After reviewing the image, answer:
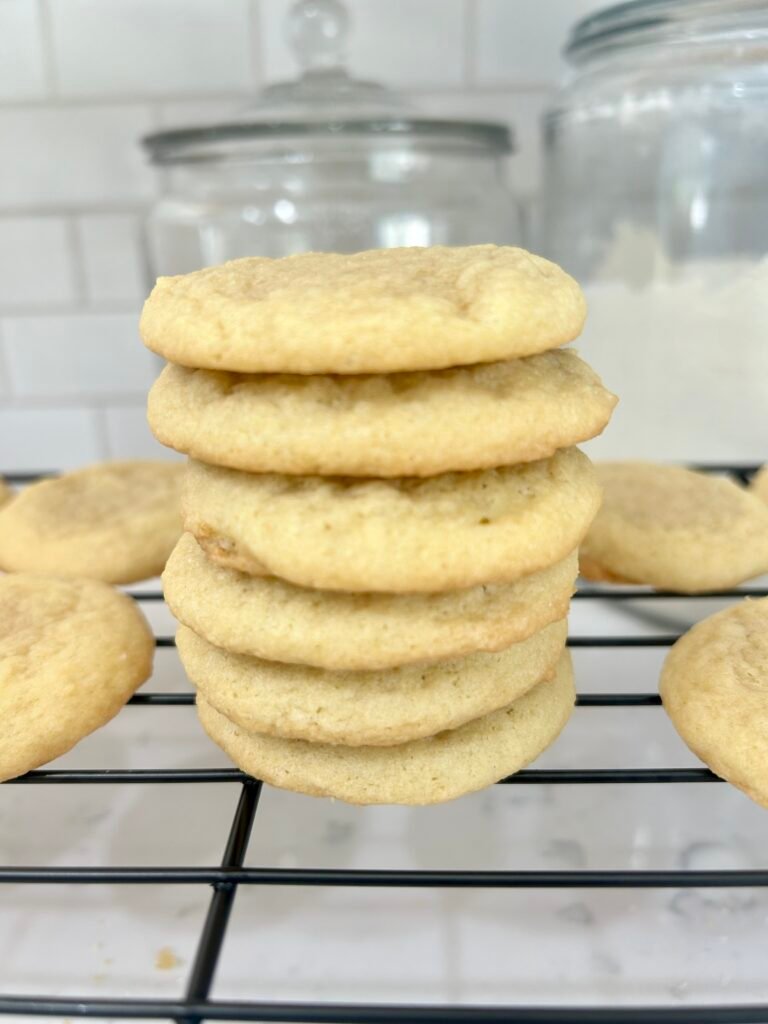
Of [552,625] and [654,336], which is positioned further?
[654,336]

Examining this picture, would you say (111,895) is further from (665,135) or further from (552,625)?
(665,135)

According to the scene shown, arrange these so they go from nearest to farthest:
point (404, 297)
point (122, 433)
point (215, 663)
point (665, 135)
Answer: point (404, 297), point (215, 663), point (665, 135), point (122, 433)

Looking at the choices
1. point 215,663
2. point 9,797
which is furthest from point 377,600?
point 9,797

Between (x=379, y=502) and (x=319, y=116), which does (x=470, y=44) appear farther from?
(x=379, y=502)

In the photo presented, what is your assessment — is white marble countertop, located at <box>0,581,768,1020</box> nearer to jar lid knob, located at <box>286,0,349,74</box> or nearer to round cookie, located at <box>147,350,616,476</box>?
round cookie, located at <box>147,350,616,476</box>

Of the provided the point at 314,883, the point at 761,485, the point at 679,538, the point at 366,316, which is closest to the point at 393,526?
the point at 366,316

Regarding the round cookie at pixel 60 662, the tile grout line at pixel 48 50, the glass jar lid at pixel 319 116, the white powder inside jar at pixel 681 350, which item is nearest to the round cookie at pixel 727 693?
the white powder inside jar at pixel 681 350

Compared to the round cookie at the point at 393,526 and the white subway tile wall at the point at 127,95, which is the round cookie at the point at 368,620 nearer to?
the round cookie at the point at 393,526
